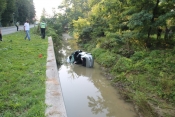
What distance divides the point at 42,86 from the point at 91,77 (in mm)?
4462

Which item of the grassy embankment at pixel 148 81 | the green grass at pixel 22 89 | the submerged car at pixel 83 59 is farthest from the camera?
the submerged car at pixel 83 59

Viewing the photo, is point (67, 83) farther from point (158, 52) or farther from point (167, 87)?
point (158, 52)

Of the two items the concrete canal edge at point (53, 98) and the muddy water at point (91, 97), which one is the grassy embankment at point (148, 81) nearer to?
the muddy water at point (91, 97)

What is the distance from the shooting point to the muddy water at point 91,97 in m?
5.35

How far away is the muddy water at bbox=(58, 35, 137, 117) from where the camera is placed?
535cm

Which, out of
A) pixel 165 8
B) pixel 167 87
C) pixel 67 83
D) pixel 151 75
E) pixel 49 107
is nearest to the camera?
pixel 49 107

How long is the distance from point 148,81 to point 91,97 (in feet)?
7.93

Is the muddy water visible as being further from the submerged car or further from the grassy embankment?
the submerged car

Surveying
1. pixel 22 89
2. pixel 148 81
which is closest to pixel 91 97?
pixel 148 81

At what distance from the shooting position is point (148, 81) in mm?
6758

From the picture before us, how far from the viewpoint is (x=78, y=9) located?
1337 inches

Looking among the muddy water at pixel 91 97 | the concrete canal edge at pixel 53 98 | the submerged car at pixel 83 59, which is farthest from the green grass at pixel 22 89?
the submerged car at pixel 83 59

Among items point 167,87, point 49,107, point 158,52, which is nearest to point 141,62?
point 158,52

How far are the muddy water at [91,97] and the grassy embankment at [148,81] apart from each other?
0.40 metres
